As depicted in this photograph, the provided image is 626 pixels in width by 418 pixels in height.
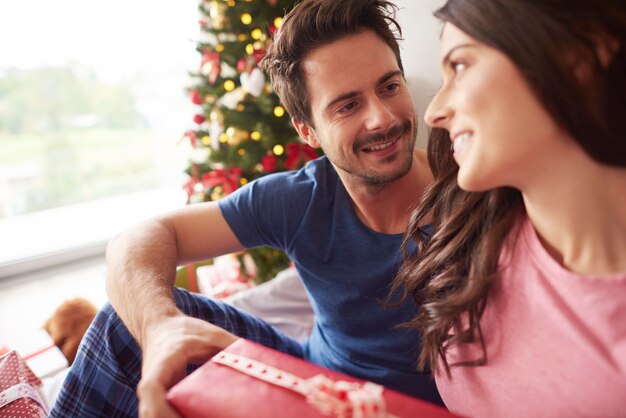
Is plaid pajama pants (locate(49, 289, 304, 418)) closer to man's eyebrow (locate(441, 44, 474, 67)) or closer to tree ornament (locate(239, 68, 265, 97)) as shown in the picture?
man's eyebrow (locate(441, 44, 474, 67))

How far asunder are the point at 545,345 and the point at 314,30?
0.92 metres

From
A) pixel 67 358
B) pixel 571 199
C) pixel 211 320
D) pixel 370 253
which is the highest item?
pixel 571 199

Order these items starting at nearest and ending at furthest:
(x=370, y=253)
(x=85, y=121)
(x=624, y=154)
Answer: (x=624, y=154)
(x=370, y=253)
(x=85, y=121)

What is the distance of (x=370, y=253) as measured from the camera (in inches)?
51.0

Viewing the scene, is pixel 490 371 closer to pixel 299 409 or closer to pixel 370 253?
pixel 299 409

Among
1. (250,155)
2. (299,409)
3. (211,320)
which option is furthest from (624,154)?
(250,155)

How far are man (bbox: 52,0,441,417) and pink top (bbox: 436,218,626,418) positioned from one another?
1.25 ft

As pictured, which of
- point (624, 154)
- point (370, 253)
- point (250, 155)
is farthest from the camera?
point (250, 155)

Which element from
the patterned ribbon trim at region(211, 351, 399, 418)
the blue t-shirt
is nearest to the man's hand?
the patterned ribbon trim at region(211, 351, 399, 418)

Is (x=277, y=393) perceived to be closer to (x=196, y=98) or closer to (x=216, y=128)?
(x=216, y=128)

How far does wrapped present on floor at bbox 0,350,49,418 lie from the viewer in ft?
4.00

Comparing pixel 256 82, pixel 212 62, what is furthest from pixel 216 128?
pixel 256 82

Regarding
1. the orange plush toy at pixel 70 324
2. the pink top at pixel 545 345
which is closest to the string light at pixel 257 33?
the orange plush toy at pixel 70 324

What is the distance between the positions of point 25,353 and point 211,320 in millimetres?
1019
